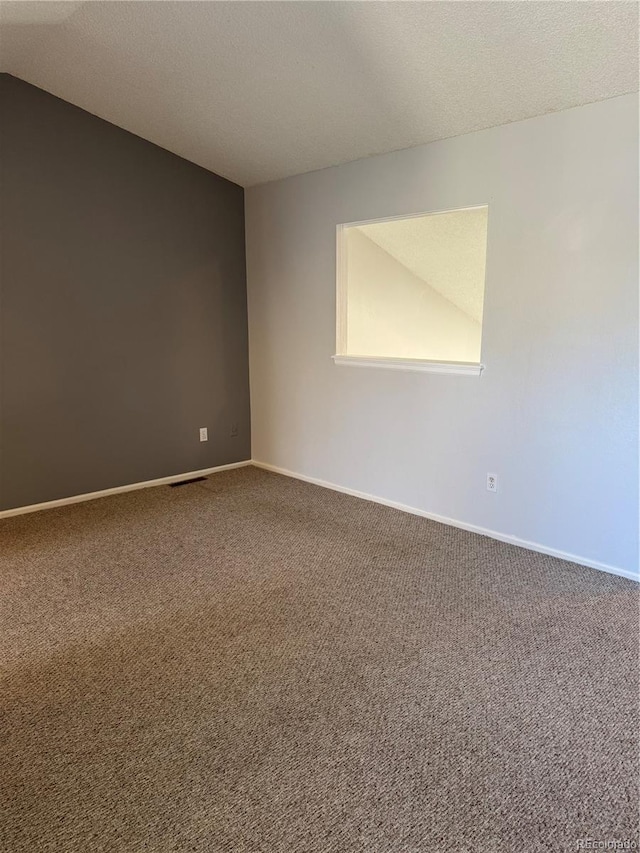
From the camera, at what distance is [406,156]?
128 inches

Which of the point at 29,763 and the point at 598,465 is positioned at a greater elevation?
the point at 598,465

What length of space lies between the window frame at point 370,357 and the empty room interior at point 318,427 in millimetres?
22

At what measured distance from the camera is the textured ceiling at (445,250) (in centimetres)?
372

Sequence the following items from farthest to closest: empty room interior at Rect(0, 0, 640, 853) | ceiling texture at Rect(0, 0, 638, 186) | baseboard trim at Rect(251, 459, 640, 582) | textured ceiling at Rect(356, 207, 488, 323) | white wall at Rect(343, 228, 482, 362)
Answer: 1. white wall at Rect(343, 228, 482, 362)
2. textured ceiling at Rect(356, 207, 488, 323)
3. baseboard trim at Rect(251, 459, 640, 582)
4. ceiling texture at Rect(0, 0, 638, 186)
5. empty room interior at Rect(0, 0, 640, 853)

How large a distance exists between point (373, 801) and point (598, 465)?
1969 mm

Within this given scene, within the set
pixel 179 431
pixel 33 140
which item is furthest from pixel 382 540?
pixel 33 140

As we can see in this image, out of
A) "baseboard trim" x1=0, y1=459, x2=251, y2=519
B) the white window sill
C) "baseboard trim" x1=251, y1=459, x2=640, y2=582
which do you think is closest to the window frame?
the white window sill

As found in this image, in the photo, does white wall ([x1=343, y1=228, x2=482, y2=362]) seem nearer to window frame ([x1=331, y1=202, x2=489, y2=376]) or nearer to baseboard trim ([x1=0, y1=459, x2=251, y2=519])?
window frame ([x1=331, y1=202, x2=489, y2=376])

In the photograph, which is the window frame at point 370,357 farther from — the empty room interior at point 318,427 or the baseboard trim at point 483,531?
the baseboard trim at point 483,531

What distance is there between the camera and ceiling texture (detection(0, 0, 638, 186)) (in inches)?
85.3

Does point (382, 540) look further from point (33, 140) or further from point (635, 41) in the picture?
point (33, 140)

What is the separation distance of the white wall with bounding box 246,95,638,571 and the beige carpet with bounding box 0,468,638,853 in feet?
1.15

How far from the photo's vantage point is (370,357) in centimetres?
371

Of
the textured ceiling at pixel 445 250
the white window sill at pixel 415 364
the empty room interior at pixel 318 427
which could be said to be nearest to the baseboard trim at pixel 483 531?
the empty room interior at pixel 318 427
